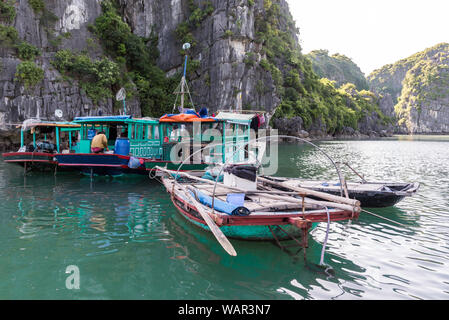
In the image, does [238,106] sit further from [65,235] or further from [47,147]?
[65,235]

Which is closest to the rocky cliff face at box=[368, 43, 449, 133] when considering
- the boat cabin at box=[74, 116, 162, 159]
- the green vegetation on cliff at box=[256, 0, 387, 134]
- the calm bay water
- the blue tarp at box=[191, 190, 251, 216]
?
the green vegetation on cliff at box=[256, 0, 387, 134]

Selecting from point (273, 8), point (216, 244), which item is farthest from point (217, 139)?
point (273, 8)

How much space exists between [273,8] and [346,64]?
111 metres

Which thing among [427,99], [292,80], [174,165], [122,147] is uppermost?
[427,99]

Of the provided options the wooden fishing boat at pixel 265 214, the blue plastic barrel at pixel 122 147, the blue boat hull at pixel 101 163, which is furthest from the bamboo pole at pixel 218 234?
the blue plastic barrel at pixel 122 147

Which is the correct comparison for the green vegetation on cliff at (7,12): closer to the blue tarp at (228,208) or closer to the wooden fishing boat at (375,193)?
the wooden fishing boat at (375,193)

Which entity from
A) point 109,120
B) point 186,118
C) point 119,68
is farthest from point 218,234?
point 119,68

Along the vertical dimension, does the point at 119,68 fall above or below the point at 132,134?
above

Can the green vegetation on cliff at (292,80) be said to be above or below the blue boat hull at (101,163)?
above

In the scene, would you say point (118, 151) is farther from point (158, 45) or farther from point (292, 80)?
point (292, 80)

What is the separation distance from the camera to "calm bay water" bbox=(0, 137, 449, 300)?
3.99 meters

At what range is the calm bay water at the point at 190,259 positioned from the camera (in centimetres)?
399

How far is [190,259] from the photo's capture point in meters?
4.96
